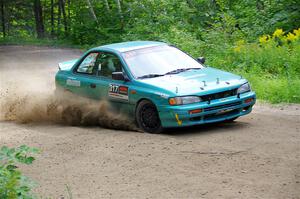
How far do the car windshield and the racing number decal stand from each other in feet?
1.07

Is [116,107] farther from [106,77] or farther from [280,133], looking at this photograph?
[280,133]

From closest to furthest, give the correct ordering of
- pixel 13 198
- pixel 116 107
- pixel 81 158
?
pixel 13 198 → pixel 81 158 → pixel 116 107

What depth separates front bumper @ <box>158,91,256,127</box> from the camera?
10.3 m

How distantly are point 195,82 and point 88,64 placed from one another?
2546mm

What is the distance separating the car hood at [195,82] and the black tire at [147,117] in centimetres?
36

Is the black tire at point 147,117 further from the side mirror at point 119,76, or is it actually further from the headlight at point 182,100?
the side mirror at point 119,76

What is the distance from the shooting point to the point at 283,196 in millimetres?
6855

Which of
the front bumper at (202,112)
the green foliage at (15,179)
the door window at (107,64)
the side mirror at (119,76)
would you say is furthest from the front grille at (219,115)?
the green foliage at (15,179)

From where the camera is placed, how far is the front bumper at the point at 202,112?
10.3 meters

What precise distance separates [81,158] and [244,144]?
231cm

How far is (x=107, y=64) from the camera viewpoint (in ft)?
39.4

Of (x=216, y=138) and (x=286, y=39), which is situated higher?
(x=286, y=39)

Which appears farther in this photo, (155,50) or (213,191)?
(155,50)

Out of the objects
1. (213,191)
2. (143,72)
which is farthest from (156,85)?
(213,191)
